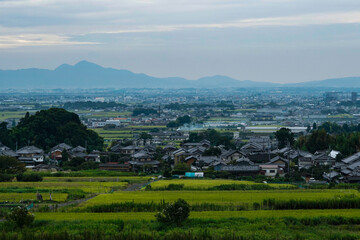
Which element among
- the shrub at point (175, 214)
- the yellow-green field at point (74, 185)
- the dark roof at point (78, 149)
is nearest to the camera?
the shrub at point (175, 214)

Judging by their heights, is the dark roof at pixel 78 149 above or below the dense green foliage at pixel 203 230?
below

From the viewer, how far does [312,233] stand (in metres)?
12.2

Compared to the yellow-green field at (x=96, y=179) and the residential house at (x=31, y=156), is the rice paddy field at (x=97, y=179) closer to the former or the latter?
the yellow-green field at (x=96, y=179)

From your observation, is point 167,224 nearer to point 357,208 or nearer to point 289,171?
point 357,208

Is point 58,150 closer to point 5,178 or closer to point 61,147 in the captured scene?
point 61,147

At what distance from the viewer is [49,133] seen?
3772cm

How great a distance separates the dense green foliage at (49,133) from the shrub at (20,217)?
925 inches

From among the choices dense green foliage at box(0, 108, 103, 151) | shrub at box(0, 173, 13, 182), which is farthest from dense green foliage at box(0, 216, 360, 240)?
dense green foliage at box(0, 108, 103, 151)

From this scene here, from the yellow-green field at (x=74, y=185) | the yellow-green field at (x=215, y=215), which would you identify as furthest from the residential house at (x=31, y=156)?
the yellow-green field at (x=215, y=215)

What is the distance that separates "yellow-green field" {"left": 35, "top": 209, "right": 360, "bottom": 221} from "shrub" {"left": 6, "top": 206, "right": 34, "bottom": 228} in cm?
111

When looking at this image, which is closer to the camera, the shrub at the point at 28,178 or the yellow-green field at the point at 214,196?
the yellow-green field at the point at 214,196

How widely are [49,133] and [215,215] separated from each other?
83.8 feet

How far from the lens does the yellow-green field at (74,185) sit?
20.1 meters

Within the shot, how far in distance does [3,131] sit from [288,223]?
27781 millimetres
